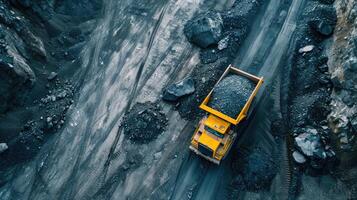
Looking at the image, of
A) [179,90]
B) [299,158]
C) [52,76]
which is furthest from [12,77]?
[299,158]

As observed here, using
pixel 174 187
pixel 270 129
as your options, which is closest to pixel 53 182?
pixel 174 187

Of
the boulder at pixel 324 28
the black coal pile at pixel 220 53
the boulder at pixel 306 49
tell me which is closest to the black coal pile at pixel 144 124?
the black coal pile at pixel 220 53

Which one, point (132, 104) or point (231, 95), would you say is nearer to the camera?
point (231, 95)

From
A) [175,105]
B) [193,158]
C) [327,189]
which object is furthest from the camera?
[175,105]

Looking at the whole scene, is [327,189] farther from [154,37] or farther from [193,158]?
[154,37]

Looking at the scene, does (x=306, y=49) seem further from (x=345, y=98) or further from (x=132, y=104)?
(x=132, y=104)

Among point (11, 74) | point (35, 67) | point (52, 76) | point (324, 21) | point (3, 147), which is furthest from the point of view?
point (52, 76)
